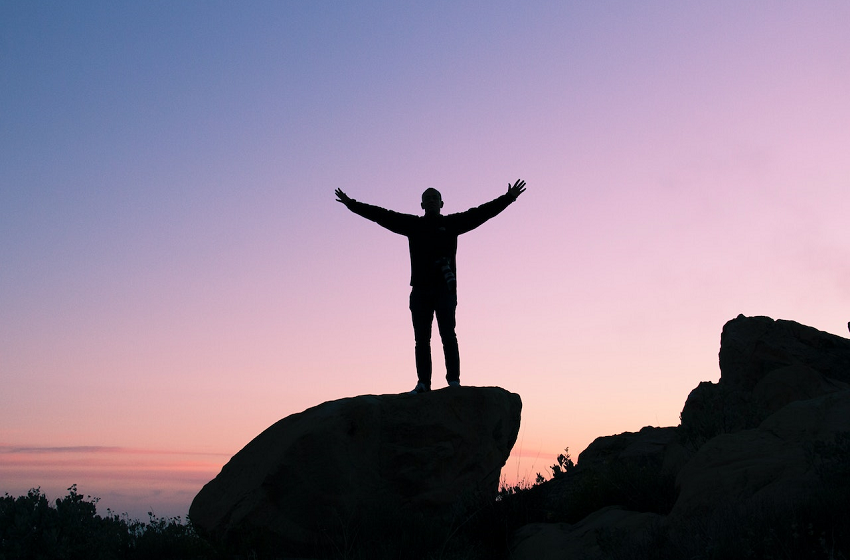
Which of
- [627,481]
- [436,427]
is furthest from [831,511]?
[436,427]

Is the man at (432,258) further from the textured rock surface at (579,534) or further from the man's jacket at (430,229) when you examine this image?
the textured rock surface at (579,534)

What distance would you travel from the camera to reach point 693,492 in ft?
19.4

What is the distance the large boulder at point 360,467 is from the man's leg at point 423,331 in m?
0.59

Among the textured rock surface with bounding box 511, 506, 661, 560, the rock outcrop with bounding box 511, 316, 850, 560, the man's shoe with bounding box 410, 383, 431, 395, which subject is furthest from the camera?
the man's shoe with bounding box 410, 383, 431, 395

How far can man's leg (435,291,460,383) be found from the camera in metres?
9.59

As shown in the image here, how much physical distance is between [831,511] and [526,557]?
3.02 meters

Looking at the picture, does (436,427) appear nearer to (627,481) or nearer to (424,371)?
(424,371)

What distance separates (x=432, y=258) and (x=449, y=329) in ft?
3.40

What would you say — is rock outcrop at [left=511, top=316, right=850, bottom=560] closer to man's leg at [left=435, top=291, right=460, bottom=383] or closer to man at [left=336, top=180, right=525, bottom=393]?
man's leg at [left=435, top=291, right=460, bottom=383]

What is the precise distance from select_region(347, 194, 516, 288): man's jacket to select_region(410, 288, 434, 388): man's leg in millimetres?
208

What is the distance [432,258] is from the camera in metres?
9.88

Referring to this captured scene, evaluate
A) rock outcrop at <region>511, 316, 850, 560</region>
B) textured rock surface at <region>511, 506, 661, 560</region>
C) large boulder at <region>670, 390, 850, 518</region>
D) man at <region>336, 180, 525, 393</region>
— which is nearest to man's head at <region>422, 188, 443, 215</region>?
man at <region>336, 180, 525, 393</region>

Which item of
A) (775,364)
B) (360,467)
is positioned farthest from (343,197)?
(775,364)

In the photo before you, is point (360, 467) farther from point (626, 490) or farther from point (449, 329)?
point (626, 490)
